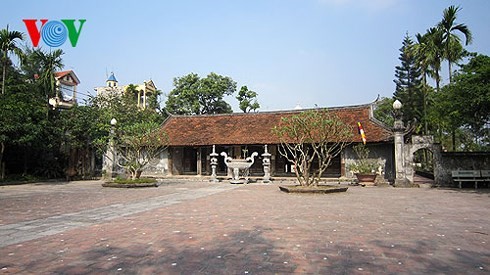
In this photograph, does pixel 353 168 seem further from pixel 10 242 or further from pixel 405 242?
pixel 10 242

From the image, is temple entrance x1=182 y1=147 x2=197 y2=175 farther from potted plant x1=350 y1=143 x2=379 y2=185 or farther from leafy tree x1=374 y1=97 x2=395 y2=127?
leafy tree x1=374 y1=97 x2=395 y2=127

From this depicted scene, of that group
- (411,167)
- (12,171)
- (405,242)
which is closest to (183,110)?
(12,171)

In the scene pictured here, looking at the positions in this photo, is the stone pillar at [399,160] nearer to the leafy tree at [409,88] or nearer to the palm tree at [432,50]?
the palm tree at [432,50]

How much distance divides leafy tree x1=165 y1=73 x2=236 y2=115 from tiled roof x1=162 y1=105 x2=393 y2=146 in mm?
10801

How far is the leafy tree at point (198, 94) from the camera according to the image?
3688 centimetres

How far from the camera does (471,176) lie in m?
14.8

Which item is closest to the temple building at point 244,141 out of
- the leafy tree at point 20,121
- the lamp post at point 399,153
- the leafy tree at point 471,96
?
the lamp post at point 399,153

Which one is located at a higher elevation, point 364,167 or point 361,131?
point 361,131

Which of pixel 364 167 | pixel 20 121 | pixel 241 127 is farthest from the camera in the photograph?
pixel 241 127

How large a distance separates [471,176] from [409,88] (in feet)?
71.8

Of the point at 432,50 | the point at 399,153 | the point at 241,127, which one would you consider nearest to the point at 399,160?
the point at 399,153

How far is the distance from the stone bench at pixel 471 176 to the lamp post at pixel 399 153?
2047 millimetres

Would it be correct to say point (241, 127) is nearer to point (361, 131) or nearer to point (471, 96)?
point (361, 131)

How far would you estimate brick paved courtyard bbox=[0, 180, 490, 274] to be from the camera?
4.03 metres
